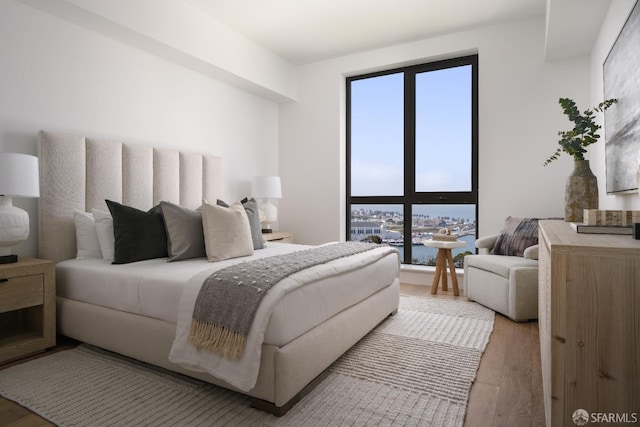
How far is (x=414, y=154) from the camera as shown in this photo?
4598 millimetres

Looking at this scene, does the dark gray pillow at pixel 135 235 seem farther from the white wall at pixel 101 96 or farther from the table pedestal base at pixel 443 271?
the table pedestal base at pixel 443 271

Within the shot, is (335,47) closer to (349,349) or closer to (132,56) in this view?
(132,56)

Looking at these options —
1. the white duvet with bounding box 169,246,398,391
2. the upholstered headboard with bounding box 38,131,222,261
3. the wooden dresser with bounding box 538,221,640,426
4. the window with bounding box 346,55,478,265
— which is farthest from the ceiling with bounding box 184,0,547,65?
the wooden dresser with bounding box 538,221,640,426

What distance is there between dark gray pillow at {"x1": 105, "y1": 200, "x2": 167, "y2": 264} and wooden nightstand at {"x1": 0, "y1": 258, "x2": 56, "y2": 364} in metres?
0.42

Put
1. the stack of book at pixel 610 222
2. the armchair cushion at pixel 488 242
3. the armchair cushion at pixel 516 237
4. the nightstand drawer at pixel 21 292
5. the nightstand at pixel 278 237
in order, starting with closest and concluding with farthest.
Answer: the stack of book at pixel 610 222 → the nightstand drawer at pixel 21 292 → the armchair cushion at pixel 516 237 → the armchair cushion at pixel 488 242 → the nightstand at pixel 278 237

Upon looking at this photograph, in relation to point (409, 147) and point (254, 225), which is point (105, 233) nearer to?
point (254, 225)

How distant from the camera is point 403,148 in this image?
4.68 metres

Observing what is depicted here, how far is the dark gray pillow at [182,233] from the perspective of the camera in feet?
8.62

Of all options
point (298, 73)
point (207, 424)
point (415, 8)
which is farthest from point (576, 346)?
point (298, 73)

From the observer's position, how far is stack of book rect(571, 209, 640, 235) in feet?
4.96

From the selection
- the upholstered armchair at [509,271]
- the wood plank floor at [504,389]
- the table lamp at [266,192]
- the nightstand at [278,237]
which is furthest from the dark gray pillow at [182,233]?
the upholstered armchair at [509,271]

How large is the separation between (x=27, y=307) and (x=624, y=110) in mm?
3805

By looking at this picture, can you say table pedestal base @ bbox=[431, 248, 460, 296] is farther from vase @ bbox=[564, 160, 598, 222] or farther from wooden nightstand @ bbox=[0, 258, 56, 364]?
wooden nightstand @ bbox=[0, 258, 56, 364]

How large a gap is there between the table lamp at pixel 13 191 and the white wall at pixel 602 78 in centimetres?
354
